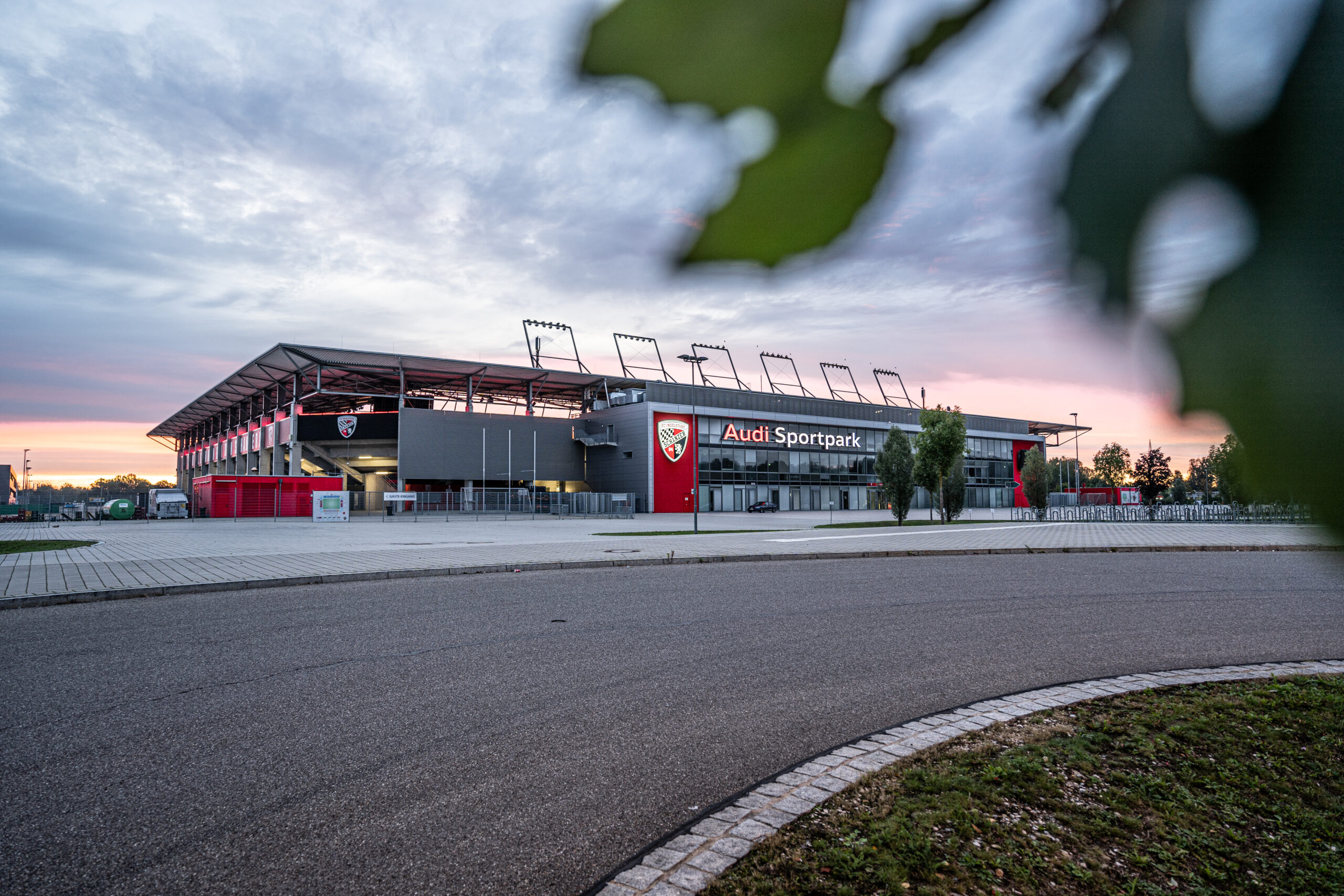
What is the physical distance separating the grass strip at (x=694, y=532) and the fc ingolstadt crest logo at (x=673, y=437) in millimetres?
22585

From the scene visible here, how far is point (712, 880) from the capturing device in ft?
9.26

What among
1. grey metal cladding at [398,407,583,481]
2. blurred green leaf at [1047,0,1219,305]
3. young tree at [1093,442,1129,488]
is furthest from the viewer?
grey metal cladding at [398,407,583,481]

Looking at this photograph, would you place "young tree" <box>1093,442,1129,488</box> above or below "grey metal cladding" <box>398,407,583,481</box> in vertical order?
below

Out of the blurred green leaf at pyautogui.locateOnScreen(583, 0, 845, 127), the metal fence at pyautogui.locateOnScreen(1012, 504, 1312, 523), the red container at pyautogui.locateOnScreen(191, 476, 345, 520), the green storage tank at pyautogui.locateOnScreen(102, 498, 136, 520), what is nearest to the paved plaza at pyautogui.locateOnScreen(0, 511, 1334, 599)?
the metal fence at pyautogui.locateOnScreen(1012, 504, 1312, 523)

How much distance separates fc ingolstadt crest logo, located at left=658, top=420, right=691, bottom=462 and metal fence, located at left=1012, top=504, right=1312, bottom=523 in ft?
69.3

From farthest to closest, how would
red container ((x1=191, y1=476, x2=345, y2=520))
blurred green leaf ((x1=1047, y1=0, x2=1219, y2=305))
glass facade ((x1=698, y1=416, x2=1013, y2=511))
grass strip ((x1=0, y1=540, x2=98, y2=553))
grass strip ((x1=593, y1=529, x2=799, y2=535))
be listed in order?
glass facade ((x1=698, y1=416, x2=1013, y2=511)) < red container ((x1=191, y1=476, x2=345, y2=520)) < grass strip ((x1=593, y1=529, x2=799, y2=535)) < grass strip ((x1=0, y1=540, x2=98, y2=553)) < blurred green leaf ((x1=1047, y1=0, x2=1219, y2=305))

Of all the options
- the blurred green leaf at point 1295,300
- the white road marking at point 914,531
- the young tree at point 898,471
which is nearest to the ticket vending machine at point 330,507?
the white road marking at point 914,531

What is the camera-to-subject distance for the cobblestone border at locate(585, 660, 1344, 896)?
2.90 m

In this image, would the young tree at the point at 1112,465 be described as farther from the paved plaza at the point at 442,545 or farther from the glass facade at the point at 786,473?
the glass facade at the point at 786,473

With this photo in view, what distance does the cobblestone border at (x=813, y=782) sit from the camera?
2896mm

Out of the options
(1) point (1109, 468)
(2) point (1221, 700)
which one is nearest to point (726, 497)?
(2) point (1221, 700)

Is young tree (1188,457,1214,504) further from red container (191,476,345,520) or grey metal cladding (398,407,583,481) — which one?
grey metal cladding (398,407,583,481)

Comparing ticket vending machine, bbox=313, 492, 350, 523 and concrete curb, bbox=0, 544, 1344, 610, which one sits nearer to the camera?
concrete curb, bbox=0, 544, 1344, 610

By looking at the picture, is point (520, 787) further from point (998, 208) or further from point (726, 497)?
point (726, 497)
